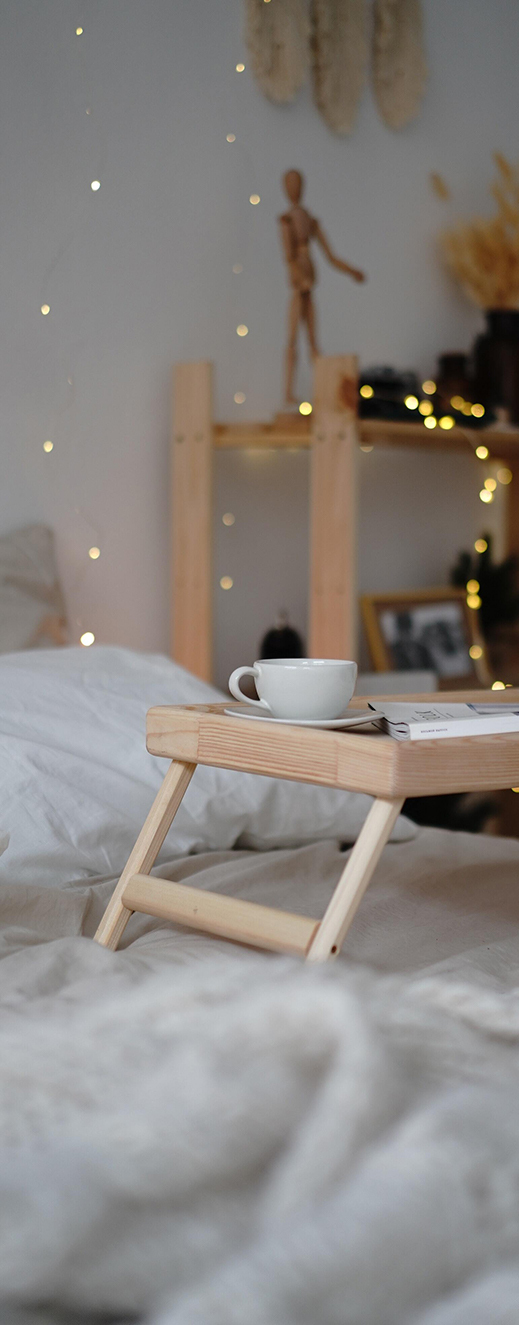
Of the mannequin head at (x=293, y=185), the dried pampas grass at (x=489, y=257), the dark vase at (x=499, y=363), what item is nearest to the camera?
the mannequin head at (x=293, y=185)

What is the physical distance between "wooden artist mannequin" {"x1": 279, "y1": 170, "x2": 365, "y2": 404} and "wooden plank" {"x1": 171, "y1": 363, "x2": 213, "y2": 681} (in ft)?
0.64

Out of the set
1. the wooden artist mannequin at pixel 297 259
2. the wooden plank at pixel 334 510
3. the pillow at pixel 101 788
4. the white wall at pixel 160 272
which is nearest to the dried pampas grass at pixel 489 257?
the white wall at pixel 160 272

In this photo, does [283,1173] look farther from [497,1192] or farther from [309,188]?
[309,188]

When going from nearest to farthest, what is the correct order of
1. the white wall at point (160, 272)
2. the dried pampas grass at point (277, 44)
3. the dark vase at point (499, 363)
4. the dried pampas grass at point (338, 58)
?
the white wall at point (160, 272) < the dried pampas grass at point (277, 44) < the dried pampas grass at point (338, 58) < the dark vase at point (499, 363)

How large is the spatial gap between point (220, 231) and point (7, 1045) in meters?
1.90

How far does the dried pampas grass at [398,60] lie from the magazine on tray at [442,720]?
202 centimetres

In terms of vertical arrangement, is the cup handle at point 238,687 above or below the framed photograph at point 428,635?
above

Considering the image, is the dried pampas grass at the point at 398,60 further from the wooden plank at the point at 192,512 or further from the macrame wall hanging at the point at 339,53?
the wooden plank at the point at 192,512

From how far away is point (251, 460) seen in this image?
2291mm

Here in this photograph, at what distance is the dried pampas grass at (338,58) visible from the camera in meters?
2.37

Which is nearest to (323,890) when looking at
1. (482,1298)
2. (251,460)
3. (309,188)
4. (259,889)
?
(259,889)

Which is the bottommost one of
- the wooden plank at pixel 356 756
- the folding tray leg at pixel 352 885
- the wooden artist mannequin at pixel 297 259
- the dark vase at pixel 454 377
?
the folding tray leg at pixel 352 885

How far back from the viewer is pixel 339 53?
2.39m

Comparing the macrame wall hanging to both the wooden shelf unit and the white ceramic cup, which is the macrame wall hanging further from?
the white ceramic cup
